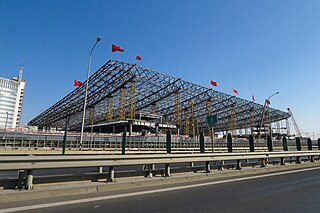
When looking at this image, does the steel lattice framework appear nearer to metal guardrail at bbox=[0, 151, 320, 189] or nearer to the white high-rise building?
metal guardrail at bbox=[0, 151, 320, 189]

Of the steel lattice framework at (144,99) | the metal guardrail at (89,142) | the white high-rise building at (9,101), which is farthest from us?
the white high-rise building at (9,101)

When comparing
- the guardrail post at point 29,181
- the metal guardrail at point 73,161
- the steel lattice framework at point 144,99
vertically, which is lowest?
the guardrail post at point 29,181

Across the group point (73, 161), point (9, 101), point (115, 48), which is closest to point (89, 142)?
point (115, 48)

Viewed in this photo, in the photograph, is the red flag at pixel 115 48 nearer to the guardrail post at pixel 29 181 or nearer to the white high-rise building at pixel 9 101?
the guardrail post at pixel 29 181

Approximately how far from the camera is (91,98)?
56.4m

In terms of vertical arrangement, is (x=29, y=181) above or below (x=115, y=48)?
below

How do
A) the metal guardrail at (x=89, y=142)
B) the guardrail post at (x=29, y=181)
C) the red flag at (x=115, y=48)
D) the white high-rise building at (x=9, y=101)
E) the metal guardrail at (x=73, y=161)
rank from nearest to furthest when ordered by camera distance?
the metal guardrail at (x=73, y=161) → the guardrail post at (x=29, y=181) → the metal guardrail at (x=89, y=142) → the red flag at (x=115, y=48) → the white high-rise building at (x=9, y=101)

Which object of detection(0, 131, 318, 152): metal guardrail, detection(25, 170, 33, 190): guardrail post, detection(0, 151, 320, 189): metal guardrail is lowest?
detection(25, 170, 33, 190): guardrail post

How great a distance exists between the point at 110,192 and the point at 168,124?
59720 mm

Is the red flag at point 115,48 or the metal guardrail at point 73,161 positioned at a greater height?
the red flag at point 115,48

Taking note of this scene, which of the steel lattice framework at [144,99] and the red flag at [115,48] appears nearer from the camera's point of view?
the red flag at [115,48]

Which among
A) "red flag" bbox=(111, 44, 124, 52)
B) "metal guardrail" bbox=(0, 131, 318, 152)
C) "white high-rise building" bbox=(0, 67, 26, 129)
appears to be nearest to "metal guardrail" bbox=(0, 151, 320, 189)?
"metal guardrail" bbox=(0, 131, 318, 152)

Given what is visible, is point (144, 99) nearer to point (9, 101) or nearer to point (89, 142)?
point (89, 142)

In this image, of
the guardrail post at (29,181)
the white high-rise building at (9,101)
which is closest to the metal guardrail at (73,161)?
the guardrail post at (29,181)
